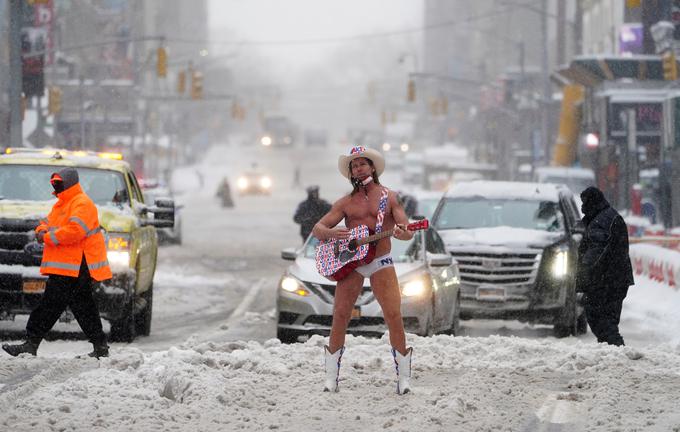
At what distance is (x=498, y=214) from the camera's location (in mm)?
18953

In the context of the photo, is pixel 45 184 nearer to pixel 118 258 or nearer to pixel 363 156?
pixel 118 258

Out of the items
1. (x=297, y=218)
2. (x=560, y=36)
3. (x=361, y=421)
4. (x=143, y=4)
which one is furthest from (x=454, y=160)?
(x=361, y=421)

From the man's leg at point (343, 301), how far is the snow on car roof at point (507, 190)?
361 inches

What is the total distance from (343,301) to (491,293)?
313 inches

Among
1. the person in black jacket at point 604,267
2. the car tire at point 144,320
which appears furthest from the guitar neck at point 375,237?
the car tire at point 144,320

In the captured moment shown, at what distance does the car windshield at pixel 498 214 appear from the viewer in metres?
18.6

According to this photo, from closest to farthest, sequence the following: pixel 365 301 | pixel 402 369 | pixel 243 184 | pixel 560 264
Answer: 1. pixel 402 369
2. pixel 365 301
3. pixel 560 264
4. pixel 243 184

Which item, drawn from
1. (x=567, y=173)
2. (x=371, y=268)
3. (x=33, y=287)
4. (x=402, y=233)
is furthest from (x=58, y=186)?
(x=567, y=173)

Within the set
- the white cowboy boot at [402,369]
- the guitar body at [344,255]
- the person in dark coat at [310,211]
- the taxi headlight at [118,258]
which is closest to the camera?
the guitar body at [344,255]

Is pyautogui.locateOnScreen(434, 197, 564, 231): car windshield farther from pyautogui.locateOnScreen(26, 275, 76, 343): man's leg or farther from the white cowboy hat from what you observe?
the white cowboy hat

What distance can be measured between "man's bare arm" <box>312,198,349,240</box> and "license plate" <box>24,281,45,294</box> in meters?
5.82

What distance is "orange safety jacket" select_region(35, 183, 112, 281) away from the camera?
12227 mm

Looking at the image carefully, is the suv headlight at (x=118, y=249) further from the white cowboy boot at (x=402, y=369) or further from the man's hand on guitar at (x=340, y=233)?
the man's hand on guitar at (x=340, y=233)

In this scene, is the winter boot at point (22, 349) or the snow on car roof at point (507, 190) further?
the snow on car roof at point (507, 190)
